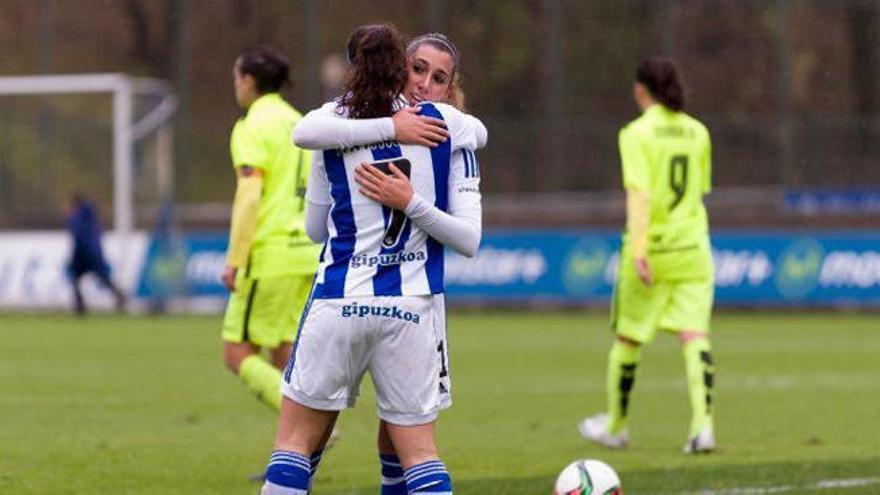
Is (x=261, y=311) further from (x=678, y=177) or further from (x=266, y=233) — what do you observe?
(x=678, y=177)

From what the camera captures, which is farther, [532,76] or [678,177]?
[532,76]

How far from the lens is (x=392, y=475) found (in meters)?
7.47

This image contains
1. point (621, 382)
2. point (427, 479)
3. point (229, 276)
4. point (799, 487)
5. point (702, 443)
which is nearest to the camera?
point (427, 479)

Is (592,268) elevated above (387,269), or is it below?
below

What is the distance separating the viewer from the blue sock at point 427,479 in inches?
269

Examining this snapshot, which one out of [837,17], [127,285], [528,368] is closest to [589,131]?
[837,17]

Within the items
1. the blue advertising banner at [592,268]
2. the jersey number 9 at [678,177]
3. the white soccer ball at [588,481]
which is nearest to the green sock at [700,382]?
the jersey number 9 at [678,177]

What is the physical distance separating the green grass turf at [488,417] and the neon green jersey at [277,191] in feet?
3.61

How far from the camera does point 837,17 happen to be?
36531 mm

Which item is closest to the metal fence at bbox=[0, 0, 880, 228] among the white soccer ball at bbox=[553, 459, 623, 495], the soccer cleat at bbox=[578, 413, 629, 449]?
the soccer cleat at bbox=[578, 413, 629, 449]

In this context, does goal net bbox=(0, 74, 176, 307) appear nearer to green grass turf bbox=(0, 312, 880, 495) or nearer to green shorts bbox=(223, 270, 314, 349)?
green grass turf bbox=(0, 312, 880, 495)

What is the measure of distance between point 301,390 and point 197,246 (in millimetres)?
23638

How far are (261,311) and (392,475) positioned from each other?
3.04m

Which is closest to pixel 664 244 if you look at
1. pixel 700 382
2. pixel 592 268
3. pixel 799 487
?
pixel 700 382
